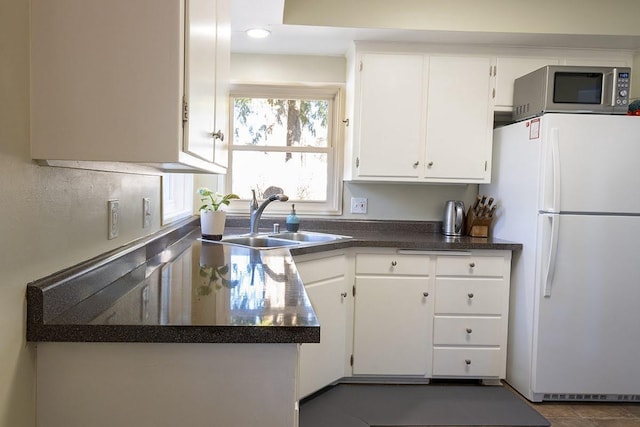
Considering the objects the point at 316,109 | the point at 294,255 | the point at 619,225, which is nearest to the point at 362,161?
the point at 316,109

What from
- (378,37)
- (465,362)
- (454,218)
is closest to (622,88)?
(454,218)

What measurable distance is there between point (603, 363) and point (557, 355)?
255 millimetres

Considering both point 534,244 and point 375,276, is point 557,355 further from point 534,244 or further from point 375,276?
point 375,276

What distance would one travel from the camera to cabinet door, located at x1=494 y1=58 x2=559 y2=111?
2.77 metres

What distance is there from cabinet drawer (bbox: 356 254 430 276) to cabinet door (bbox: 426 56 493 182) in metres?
0.57

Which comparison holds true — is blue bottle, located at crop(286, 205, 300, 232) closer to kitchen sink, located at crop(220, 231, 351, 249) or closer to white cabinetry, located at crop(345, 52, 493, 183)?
kitchen sink, located at crop(220, 231, 351, 249)

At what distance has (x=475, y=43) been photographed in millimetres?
2762

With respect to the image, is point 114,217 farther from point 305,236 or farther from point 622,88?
point 622,88

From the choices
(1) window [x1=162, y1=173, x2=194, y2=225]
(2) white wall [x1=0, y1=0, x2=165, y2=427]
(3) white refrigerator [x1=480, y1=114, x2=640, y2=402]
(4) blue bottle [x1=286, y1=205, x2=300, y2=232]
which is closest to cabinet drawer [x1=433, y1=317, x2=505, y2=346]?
(3) white refrigerator [x1=480, y1=114, x2=640, y2=402]

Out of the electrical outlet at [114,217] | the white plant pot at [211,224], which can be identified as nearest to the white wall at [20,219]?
the electrical outlet at [114,217]

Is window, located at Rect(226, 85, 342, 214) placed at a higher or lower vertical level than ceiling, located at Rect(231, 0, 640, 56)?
lower

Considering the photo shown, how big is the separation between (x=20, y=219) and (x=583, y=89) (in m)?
2.71

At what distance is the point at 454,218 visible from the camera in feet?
9.66

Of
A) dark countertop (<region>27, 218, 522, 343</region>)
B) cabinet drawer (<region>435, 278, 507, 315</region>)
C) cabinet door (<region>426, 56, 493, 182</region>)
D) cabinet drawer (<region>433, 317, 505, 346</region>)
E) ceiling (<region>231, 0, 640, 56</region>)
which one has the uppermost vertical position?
ceiling (<region>231, 0, 640, 56</region>)
